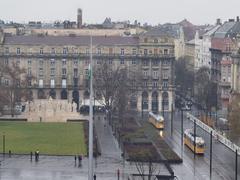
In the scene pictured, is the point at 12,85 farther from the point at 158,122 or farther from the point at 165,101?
the point at 165,101

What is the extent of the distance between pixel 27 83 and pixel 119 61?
766 inches

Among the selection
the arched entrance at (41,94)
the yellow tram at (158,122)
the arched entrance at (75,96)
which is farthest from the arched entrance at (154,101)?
the yellow tram at (158,122)

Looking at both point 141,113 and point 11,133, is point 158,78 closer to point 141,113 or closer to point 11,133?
point 141,113

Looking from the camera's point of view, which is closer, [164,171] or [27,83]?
[164,171]

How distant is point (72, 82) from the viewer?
145 m

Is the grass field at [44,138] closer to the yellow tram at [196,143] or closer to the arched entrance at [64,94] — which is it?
the yellow tram at [196,143]

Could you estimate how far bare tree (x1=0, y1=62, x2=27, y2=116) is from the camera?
122 m

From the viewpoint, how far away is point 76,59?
14550 centimetres

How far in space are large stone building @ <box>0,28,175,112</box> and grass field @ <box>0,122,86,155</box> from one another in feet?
102

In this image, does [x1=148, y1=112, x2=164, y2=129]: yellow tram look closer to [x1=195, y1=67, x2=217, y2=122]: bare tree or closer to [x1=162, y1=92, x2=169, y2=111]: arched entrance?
[x1=195, y1=67, x2=217, y2=122]: bare tree

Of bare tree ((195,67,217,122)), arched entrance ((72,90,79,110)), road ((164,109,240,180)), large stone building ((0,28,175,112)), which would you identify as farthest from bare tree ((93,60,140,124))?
road ((164,109,240,180))

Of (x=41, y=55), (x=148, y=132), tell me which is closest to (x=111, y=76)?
(x=41, y=55)

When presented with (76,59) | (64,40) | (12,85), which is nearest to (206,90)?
(76,59)

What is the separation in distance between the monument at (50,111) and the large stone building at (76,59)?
10985mm
